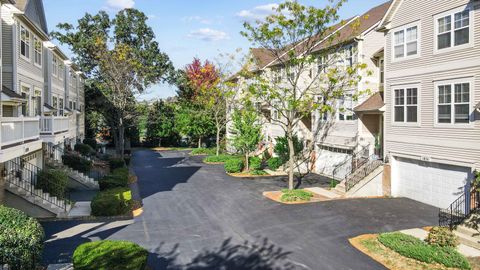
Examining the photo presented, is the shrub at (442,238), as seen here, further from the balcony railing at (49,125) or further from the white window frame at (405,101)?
the balcony railing at (49,125)

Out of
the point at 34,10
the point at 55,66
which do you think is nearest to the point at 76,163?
the point at 55,66

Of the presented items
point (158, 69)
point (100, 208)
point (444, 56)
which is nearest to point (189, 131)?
point (158, 69)

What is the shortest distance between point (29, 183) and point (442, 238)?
1829 centimetres

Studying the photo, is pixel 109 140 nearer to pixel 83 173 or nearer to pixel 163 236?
pixel 83 173

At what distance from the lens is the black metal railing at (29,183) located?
18.3m

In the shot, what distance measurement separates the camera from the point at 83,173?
28.5 metres

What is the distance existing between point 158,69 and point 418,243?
4536 cm

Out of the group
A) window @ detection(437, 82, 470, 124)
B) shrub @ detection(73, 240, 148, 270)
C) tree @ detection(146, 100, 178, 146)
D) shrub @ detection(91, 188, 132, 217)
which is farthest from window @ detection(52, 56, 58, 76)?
window @ detection(437, 82, 470, 124)

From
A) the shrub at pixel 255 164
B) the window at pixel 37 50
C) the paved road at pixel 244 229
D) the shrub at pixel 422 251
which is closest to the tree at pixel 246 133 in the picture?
the shrub at pixel 255 164

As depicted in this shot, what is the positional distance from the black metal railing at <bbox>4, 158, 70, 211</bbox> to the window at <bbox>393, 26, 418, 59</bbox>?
62.1 feet

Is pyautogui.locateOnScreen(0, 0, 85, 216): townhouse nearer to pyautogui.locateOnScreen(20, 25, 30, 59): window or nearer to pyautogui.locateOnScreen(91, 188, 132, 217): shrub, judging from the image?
pyautogui.locateOnScreen(20, 25, 30, 59): window

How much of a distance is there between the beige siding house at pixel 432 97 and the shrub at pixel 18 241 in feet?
55.4

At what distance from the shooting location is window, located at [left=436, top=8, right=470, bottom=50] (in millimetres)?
17000

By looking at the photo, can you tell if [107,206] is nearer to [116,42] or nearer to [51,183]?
[51,183]
